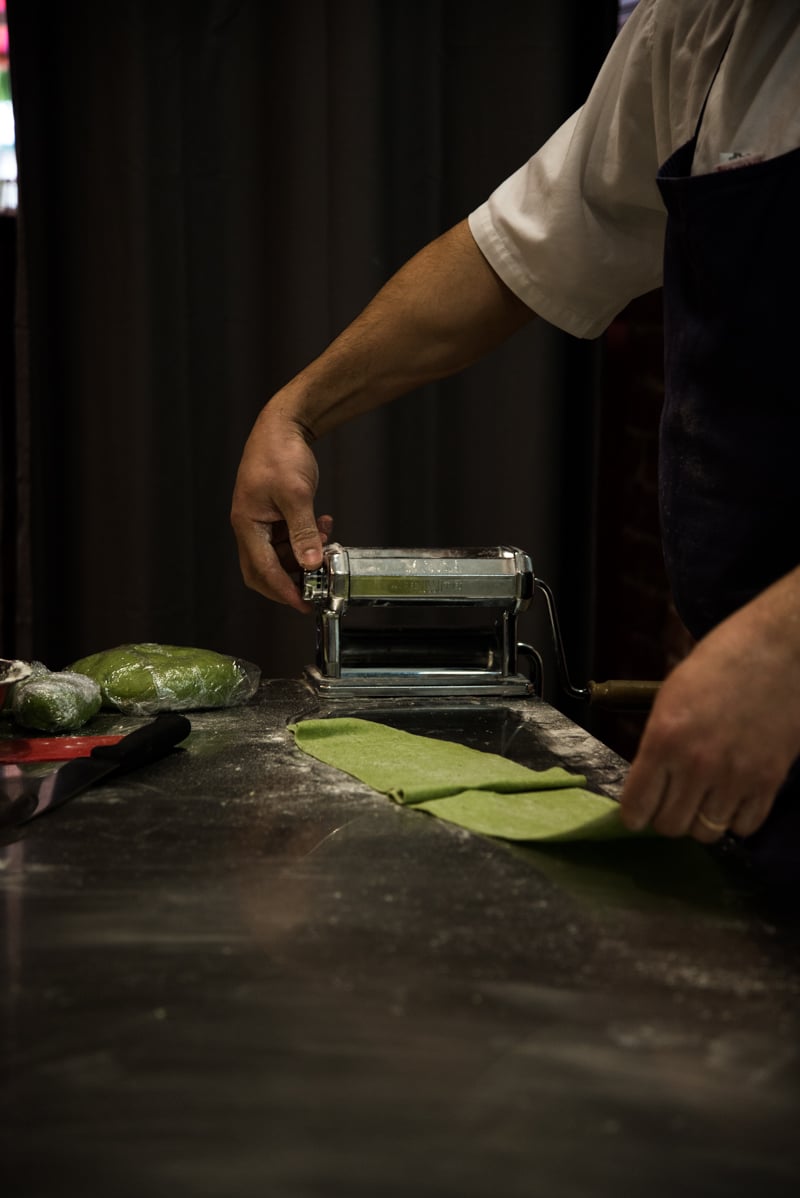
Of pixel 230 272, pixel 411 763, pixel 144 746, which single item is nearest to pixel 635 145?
pixel 411 763

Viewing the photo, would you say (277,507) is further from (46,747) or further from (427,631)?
(46,747)

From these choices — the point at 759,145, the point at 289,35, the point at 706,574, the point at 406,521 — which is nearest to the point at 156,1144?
the point at 706,574

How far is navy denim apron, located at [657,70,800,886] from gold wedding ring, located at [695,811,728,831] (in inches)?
9.9

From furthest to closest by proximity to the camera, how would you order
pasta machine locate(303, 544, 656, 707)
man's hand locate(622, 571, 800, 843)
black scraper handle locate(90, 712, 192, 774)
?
pasta machine locate(303, 544, 656, 707)
black scraper handle locate(90, 712, 192, 774)
man's hand locate(622, 571, 800, 843)

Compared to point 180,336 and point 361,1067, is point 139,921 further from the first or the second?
point 180,336

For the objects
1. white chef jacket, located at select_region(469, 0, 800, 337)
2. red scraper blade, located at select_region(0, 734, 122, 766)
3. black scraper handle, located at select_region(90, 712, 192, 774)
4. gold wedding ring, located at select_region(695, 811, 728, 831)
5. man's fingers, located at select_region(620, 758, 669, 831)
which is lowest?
red scraper blade, located at select_region(0, 734, 122, 766)

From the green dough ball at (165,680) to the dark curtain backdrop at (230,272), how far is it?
1.01 m

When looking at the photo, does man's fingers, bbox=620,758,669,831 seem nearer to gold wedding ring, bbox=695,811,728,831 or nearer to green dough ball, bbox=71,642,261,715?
gold wedding ring, bbox=695,811,728,831

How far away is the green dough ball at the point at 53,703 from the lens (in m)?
1.17

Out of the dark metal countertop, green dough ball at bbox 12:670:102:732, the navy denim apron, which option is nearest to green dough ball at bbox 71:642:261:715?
green dough ball at bbox 12:670:102:732

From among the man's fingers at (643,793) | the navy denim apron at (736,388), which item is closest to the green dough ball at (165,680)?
the navy denim apron at (736,388)

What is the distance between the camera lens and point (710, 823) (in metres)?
0.74

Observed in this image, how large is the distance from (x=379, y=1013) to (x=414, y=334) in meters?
0.99

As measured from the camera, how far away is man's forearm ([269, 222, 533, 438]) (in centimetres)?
141
